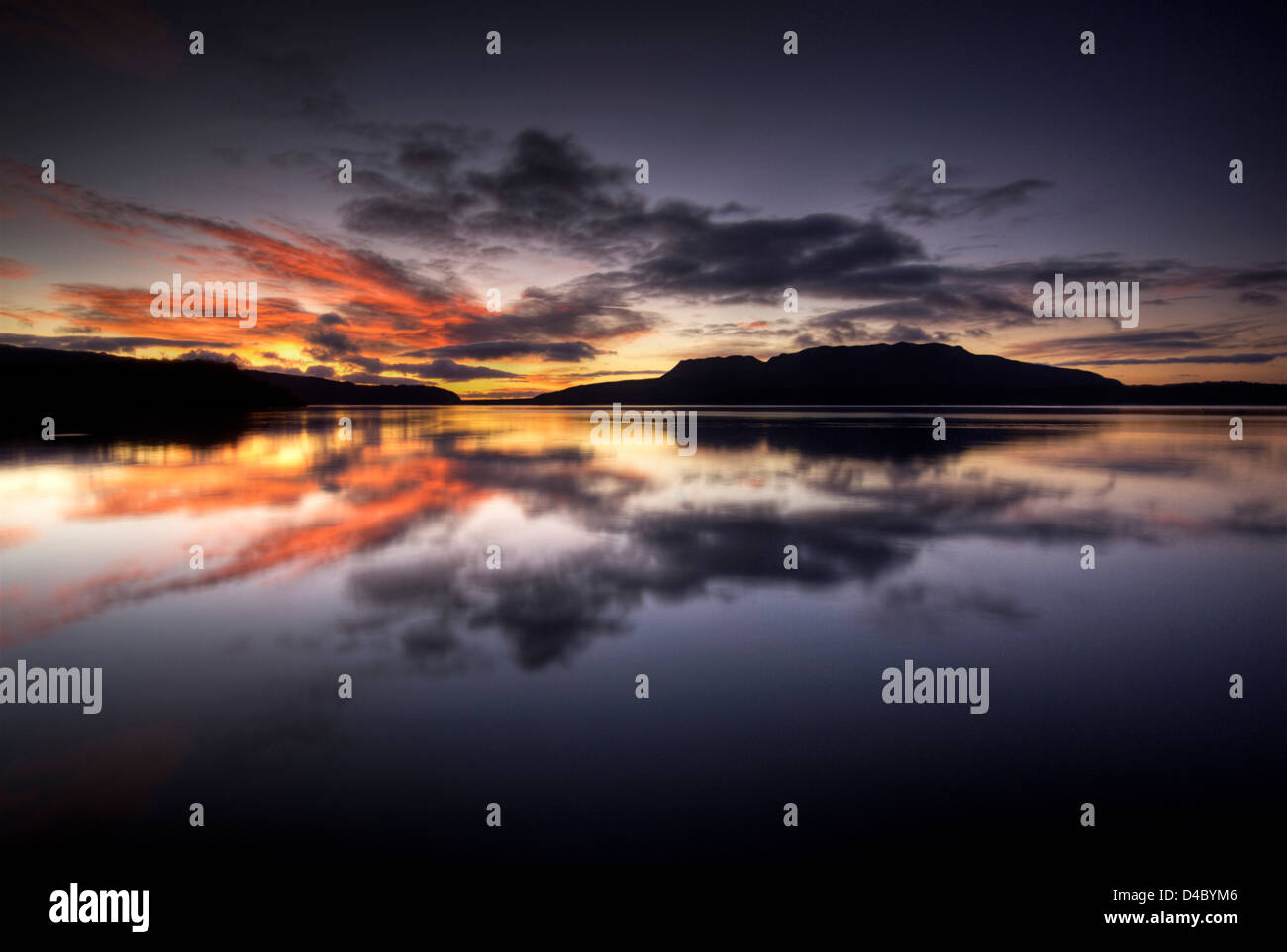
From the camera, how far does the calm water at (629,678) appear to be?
3.69 meters

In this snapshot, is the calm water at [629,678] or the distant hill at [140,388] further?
the distant hill at [140,388]

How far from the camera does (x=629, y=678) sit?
5.27 m

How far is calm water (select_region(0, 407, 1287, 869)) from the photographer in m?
3.69

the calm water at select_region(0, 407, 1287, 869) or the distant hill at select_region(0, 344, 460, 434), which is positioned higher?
the distant hill at select_region(0, 344, 460, 434)

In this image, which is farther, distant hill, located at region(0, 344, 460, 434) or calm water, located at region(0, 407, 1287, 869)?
distant hill, located at region(0, 344, 460, 434)

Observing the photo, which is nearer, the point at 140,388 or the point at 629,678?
the point at 629,678

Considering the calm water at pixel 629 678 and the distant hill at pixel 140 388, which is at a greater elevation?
the distant hill at pixel 140 388

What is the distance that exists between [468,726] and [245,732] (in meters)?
1.84

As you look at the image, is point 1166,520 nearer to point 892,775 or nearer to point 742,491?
point 742,491
